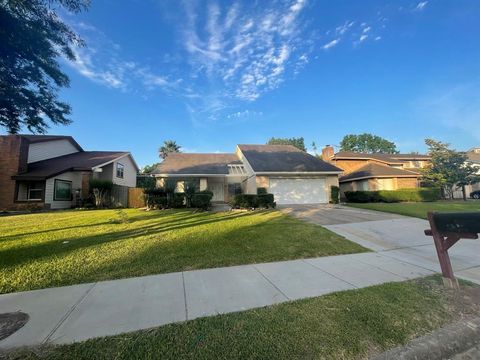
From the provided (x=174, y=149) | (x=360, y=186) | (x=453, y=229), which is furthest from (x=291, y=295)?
(x=174, y=149)

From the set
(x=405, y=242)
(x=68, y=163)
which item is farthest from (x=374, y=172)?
(x=68, y=163)

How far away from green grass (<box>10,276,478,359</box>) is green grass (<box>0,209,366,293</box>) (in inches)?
80.1

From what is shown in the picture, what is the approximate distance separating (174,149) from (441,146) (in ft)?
120

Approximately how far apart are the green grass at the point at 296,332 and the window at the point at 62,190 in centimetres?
1945

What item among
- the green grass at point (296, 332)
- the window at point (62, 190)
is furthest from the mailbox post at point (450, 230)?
the window at point (62, 190)

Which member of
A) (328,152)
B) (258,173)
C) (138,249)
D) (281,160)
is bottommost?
(138,249)

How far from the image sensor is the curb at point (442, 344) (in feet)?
7.92

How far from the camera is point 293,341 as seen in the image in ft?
8.10

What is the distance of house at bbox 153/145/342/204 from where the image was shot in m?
18.7

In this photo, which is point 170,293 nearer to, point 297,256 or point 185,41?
point 297,256

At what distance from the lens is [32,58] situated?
7.23 metres

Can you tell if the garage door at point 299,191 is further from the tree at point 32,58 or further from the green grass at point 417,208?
the tree at point 32,58

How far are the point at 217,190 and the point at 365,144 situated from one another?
52009 mm

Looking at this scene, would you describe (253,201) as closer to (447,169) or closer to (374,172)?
(374,172)
